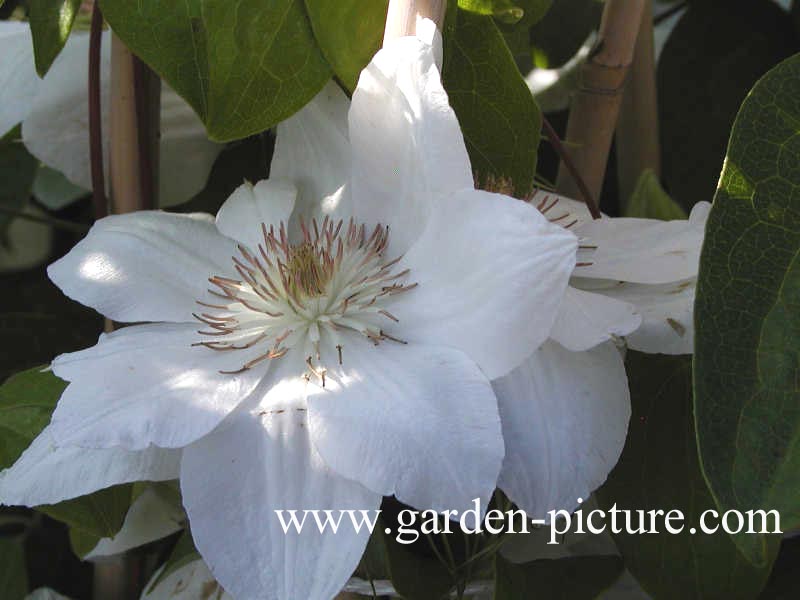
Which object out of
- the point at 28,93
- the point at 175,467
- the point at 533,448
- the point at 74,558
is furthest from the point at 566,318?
the point at 74,558

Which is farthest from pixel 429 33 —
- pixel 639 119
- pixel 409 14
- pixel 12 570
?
pixel 12 570

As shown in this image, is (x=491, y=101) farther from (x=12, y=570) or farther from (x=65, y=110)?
(x=12, y=570)

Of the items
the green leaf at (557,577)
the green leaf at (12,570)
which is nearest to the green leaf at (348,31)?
the green leaf at (557,577)

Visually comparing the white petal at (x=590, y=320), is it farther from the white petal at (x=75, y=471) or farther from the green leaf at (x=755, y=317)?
the white petal at (x=75, y=471)

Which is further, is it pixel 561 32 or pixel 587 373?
pixel 561 32

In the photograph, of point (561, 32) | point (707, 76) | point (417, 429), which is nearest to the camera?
point (417, 429)

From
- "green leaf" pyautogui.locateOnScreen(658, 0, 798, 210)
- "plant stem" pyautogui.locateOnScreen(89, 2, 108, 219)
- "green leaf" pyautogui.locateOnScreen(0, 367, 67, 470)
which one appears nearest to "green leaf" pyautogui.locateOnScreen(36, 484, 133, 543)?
"green leaf" pyautogui.locateOnScreen(0, 367, 67, 470)

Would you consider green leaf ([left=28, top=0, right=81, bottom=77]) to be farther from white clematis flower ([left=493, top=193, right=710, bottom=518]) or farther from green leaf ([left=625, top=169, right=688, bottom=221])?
green leaf ([left=625, top=169, right=688, bottom=221])

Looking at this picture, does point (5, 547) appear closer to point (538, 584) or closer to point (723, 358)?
point (538, 584)
